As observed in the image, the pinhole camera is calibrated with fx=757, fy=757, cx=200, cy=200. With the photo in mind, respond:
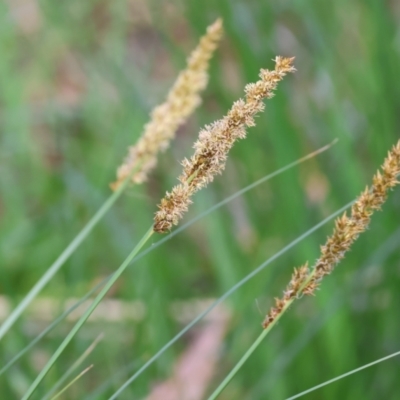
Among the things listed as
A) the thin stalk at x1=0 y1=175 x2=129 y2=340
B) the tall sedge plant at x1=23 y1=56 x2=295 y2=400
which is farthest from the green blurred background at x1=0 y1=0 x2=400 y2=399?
the tall sedge plant at x1=23 y1=56 x2=295 y2=400

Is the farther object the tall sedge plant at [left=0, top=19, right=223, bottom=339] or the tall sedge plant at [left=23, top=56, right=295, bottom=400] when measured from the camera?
the tall sedge plant at [left=0, top=19, right=223, bottom=339]

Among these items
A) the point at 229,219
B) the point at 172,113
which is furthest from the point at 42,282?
the point at 229,219

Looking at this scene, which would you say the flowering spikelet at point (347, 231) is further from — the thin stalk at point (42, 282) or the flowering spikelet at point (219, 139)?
the thin stalk at point (42, 282)

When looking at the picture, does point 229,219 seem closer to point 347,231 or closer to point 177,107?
point 177,107

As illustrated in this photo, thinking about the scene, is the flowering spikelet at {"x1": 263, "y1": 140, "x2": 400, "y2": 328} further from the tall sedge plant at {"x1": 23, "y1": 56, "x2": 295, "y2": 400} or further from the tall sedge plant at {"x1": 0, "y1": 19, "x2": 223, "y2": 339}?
the tall sedge plant at {"x1": 0, "y1": 19, "x2": 223, "y2": 339}

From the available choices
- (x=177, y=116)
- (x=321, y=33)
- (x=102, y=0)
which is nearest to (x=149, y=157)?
(x=177, y=116)

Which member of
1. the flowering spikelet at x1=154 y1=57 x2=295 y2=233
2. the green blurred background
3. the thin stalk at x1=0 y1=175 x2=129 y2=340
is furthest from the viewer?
the green blurred background

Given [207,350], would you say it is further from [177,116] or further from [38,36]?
[38,36]

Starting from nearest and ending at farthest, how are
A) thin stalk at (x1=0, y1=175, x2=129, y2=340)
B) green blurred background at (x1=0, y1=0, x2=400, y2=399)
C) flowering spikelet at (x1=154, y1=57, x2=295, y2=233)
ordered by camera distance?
flowering spikelet at (x1=154, y1=57, x2=295, y2=233) < thin stalk at (x1=0, y1=175, x2=129, y2=340) < green blurred background at (x1=0, y1=0, x2=400, y2=399)
